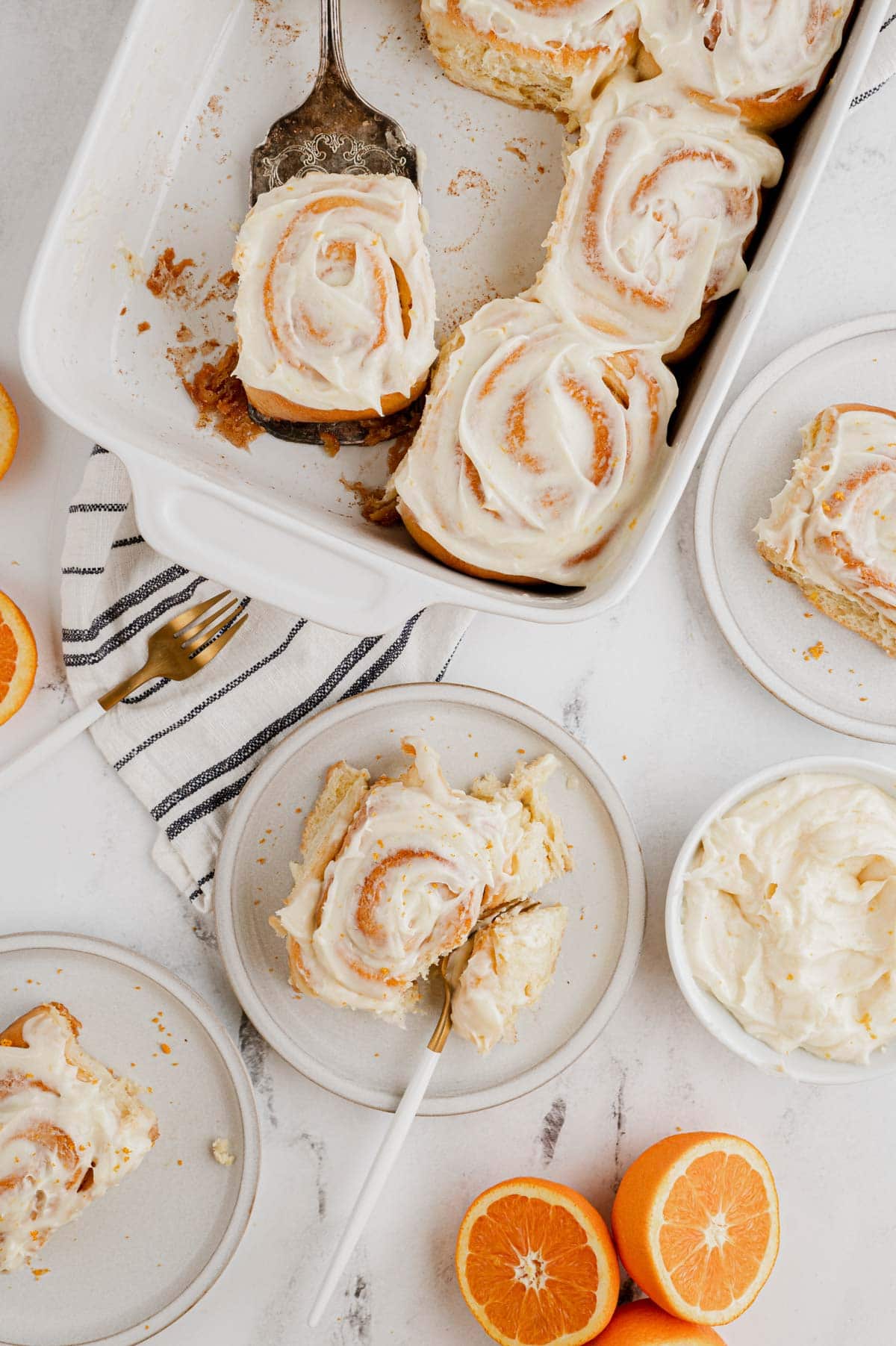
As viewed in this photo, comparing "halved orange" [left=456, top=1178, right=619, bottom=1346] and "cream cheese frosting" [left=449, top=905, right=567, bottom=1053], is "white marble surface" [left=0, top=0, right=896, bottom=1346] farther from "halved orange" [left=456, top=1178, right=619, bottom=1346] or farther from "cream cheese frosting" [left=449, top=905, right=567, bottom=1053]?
"cream cheese frosting" [left=449, top=905, right=567, bottom=1053]

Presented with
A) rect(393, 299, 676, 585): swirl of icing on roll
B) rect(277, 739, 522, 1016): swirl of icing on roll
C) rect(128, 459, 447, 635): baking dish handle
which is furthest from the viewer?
rect(277, 739, 522, 1016): swirl of icing on roll

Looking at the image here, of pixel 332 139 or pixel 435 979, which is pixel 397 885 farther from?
pixel 332 139

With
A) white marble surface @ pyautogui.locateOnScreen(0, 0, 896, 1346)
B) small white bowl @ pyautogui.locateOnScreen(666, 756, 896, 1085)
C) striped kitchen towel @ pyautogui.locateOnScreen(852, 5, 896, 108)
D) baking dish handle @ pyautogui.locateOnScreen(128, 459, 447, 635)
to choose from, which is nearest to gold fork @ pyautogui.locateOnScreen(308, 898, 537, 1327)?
white marble surface @ pyautogui.locateOnScreen(0, 0, 896, 1346)

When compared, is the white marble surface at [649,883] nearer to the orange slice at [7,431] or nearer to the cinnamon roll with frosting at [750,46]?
the orange slice at [7,431]

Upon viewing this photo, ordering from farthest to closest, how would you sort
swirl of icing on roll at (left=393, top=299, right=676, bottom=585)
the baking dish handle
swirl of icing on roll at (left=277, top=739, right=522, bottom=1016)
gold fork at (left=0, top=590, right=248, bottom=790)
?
gold fork at (left=0, top=590, right=248, bottom=790) < swirl of icing on roll at (left=277, top=739, right=522, bottom=1016) < swirl of icing on roll at (left=393, top=299, right=676, bottom=585) < the baking dish handle

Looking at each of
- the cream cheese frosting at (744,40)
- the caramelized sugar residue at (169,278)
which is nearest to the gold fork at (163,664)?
the caramelized sugar residue at (169,278)

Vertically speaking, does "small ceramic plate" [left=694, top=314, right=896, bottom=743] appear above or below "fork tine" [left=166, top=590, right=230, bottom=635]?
above
